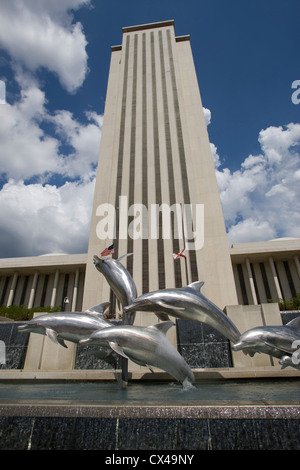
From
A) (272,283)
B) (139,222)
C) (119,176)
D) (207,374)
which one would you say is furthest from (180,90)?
(207,374)

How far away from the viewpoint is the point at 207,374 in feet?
32.7

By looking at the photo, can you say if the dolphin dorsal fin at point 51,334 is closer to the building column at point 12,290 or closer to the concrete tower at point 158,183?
the concrete tower at point 158,183

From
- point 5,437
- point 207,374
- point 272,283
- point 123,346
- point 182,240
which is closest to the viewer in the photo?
point 5,437

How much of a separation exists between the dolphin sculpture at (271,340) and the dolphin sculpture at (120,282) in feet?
9.82

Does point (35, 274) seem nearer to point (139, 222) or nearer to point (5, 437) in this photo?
point (139, 222)

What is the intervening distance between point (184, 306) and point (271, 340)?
2.43 meters

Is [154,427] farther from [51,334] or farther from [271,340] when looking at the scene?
[271,340]

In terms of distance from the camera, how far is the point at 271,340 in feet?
23.8

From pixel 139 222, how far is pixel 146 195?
438 cm

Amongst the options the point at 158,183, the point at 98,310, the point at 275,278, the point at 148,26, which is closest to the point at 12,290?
the point at 158,183

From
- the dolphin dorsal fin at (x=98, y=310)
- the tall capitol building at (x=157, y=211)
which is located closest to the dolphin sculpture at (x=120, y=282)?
the dolphin dorsal fin at (x=98, y=310)

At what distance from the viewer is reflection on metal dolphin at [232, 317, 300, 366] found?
7188 mm

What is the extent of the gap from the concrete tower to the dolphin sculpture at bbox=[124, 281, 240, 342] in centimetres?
2679

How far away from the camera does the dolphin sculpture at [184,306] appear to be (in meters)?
7.18
